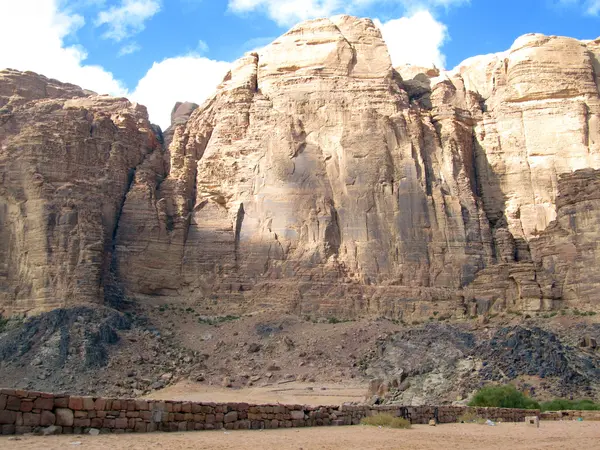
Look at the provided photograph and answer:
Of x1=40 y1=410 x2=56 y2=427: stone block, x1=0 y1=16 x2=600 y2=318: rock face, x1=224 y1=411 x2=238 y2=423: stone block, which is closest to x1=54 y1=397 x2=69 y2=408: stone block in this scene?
x1=40 y1=410 x2=56 y2=427: stone block

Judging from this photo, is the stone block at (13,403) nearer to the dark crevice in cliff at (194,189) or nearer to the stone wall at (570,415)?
the stone wall at (570,415)

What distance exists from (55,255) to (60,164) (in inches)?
264

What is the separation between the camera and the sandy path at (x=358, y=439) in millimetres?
11375

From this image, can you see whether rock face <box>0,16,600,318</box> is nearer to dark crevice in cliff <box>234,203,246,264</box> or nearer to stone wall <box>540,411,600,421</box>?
dark crevice in cliff <box>234,203,246,264</box>

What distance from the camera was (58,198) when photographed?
50.3 m

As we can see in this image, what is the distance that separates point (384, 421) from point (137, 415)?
7.68 meters

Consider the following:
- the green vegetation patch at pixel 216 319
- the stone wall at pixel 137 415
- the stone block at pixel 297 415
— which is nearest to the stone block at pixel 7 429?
the stone wall at pixel 137 415

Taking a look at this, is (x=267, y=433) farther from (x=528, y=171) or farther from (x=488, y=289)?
(x=528, y=171)

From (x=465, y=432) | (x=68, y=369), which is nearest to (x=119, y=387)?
(x=68, y=369)

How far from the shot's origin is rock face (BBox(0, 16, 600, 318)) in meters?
51.5

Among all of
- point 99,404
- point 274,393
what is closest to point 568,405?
point 274,393

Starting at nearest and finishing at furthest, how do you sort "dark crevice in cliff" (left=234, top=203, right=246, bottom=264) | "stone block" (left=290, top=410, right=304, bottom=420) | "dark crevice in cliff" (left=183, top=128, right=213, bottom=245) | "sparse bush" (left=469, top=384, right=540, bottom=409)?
1. "stone block" (left=290, top=410, right=304, bottom=420)
2. "sparse bush" (left=469, top=384, right=540, bottom=409)
3. "dark crevice in cliff" (left=234, top=203, right=246, bottom=264)
4. "dark crevice in cliff" (left=183, top=128, right=213, bottom=245)

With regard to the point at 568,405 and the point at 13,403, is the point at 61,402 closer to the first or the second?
the point at 13,403

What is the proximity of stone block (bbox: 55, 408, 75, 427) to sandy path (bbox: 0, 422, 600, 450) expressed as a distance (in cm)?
35
